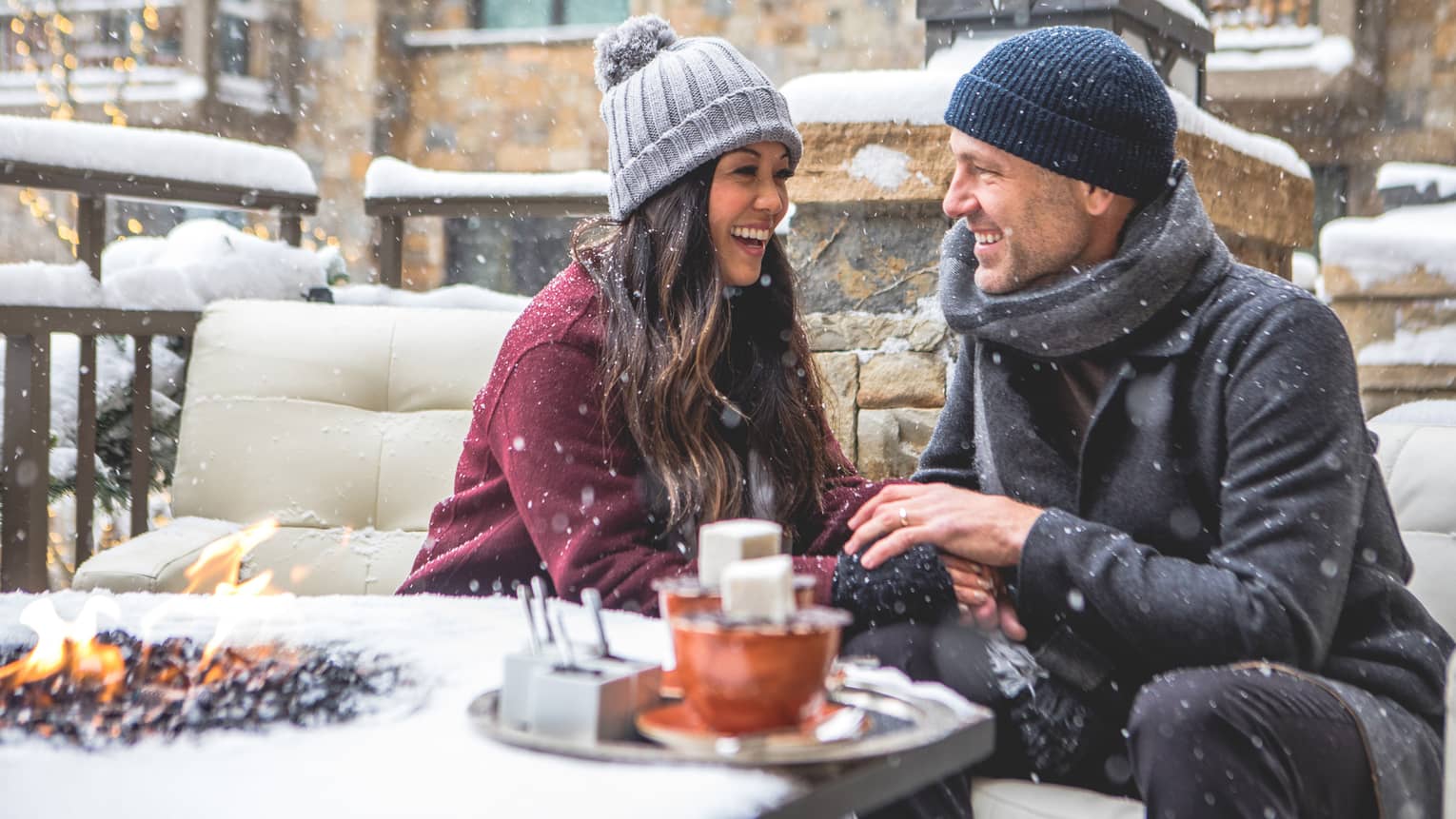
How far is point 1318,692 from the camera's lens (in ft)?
5.15

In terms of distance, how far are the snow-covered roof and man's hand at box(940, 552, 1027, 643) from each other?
34.0 feet

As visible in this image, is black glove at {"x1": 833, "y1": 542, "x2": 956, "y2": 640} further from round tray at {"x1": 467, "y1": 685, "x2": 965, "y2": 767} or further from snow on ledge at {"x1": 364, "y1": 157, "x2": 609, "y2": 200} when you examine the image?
snow on ledge at {"x1": 364, "y1": 157, "x2": 609, "y2": 200}

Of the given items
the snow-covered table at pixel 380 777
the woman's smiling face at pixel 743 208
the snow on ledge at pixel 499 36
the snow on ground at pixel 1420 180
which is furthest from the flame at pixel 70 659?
the snow on ledge at pixel 499 36

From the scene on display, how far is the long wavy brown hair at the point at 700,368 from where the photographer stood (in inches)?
79.5

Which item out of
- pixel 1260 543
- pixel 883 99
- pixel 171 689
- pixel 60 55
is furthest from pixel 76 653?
pixel 60 55

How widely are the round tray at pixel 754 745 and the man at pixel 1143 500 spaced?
0.57 m

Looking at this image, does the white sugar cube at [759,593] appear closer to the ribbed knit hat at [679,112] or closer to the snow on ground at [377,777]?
the snow on ground at [377,777]

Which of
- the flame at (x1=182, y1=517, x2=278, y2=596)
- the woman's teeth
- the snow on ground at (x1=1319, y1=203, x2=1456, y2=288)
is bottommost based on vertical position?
the flame at (x1=182, y1=517, x2=278, y2=596)

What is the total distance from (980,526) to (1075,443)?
306mm

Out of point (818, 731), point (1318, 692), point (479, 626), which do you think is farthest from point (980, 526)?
point (818, 731)

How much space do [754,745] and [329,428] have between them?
243cm

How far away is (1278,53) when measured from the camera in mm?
11453

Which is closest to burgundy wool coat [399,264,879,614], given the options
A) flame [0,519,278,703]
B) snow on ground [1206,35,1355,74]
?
flame [0,519,278,703]

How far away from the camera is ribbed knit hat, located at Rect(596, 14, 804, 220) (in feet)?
7.24
